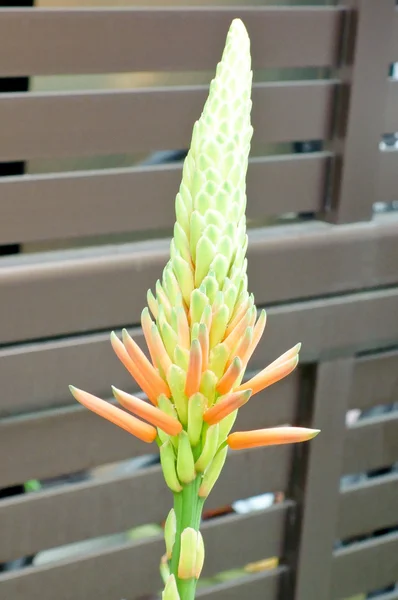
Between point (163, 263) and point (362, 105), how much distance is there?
306mm

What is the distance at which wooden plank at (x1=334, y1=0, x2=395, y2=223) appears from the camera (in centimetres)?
80

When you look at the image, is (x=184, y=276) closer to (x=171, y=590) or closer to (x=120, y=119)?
(x=171, y=590)

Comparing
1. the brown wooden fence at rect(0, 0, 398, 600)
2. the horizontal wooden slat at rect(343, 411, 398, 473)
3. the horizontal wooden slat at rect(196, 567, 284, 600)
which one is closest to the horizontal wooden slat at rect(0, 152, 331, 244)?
the brown wooden fence at rect(0, 0, 398, 600)

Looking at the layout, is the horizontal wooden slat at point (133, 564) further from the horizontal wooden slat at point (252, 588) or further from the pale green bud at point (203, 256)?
the pale green bud at point (203, 256)

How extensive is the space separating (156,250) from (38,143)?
17 cm

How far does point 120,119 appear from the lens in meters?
0.71

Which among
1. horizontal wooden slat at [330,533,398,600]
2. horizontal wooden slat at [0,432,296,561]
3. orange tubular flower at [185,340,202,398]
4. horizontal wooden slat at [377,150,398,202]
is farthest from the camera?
horizontal wooden slat at [330,533,398,600]

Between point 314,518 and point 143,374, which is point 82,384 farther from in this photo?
point 143,374

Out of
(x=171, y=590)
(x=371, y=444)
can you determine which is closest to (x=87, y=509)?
(x=371, y=444)

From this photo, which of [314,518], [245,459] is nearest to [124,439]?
[245,459]

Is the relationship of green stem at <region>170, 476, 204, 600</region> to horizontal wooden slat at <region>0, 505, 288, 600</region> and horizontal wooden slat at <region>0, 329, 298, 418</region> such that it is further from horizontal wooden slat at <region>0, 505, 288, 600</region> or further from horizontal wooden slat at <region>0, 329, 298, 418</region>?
horizontal wooden slat at <region>0, 505, 288, 600</region>

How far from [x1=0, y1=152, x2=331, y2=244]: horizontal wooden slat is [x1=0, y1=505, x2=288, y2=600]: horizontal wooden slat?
1.25 feet

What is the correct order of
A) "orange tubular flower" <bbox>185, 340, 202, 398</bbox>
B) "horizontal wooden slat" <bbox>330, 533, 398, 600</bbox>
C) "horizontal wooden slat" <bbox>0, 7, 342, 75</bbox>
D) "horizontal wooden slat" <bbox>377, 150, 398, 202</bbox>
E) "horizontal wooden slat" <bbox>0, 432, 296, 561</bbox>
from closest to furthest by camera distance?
"orange tubular flower" <bbox>185, 340, 202, 398</bbox>, "horizontal wooden slat" <bbox>0, 7, 342, 75</bbox>, "horizontal wooden slat" <bbox>0, 432, 296, 561</bbox>, "horizontal wooden slat" <bbox>377, 150, 398, 202</bbox>, "horizontal wooden slat" <bbox>330, 533, 398, 600</bbox>

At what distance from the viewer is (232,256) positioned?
202 millimetres
